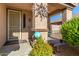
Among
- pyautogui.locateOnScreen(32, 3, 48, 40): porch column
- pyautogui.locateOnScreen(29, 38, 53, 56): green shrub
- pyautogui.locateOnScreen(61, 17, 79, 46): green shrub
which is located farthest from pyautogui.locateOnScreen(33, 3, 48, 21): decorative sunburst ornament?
pyautogui.locateOnScreen(29, 38, 53, 56): green shrub

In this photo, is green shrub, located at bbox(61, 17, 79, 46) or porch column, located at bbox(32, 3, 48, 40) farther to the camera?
porch column, located at bbox(32, 3, 48, 40)

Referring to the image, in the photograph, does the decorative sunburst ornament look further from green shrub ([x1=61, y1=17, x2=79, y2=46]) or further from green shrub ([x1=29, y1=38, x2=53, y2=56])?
green shrub ([x1=29, y1=38, x2=53, y2=56])

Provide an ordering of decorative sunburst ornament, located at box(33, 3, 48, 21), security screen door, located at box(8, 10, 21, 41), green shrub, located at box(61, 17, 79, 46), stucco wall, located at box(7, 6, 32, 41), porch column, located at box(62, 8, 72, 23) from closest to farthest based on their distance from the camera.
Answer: green shrub, located at box(61, 17, 79, 46)
decorative sunburst ornament, located at box(33, 3, 48, 21)
security screen door, located at box(8, 10, 21, 41)
porch column, located at box(62, 8, 72, 23)
stucco wall, located at box(7, 6, 32, 41)

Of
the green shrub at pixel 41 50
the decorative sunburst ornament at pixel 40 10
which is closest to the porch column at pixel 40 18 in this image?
the decorative sunburst ornament at pixel 40 10

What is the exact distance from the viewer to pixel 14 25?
19.6 m

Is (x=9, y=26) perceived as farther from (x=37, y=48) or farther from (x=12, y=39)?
(x=37, y=48)

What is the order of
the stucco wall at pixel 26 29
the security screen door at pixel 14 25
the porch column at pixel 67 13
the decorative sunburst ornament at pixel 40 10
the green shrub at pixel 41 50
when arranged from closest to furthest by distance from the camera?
the green shrub at pixel 41 50, the decorative sunburst ornament at pixel 40 10, the security screen door at pixel 14 25, the porch column at pixel 67 13, the stucco wall at pixel 26 29

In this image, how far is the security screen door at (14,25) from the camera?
1902 centimetres

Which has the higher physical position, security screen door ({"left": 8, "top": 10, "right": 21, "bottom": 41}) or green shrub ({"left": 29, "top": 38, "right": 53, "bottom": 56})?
security screen door ({"left": 8, "top": 10, "right": 21, "bottom": 41})

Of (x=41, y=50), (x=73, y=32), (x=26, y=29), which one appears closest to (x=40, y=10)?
(x=73, y=32)

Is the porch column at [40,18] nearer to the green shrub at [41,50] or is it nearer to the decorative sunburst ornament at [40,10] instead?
the decorative sunburst ornament at [40,10]

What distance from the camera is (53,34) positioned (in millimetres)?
26969

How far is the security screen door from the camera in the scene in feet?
62.4

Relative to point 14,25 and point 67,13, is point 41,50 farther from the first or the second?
point 67,13
